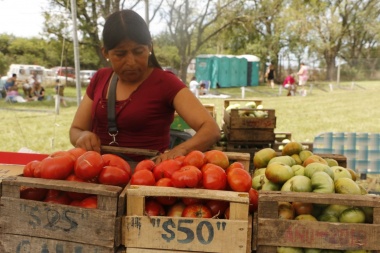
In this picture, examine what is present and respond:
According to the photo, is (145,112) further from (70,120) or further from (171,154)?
(70,120)

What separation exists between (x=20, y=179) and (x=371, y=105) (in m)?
18.1

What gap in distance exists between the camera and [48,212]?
1634 millimetres

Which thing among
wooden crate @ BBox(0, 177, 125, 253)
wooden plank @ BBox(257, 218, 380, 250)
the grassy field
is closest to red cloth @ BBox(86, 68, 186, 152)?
wooden crate @ BBox(0, 177, 125, 253)

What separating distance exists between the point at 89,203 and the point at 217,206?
0.48 meters

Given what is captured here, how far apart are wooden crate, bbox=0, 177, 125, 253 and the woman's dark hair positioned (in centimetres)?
93

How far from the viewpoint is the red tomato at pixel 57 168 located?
5.64 ft

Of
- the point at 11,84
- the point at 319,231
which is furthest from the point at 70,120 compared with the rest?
the point at 319,231

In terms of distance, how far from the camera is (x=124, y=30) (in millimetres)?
2295

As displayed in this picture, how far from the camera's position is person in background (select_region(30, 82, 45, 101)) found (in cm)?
1523

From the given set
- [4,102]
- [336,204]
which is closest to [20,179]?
[336,204]

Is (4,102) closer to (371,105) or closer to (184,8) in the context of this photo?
(184,8)

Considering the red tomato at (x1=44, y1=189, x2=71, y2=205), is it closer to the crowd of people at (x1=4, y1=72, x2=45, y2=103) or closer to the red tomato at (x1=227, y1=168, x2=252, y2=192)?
the red tomato at (x1=227, y1=168, x2=252, y2=192)

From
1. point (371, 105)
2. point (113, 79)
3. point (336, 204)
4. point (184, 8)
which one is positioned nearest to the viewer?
point (336, 204)

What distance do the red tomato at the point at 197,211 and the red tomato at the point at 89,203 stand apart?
12.9 inches
